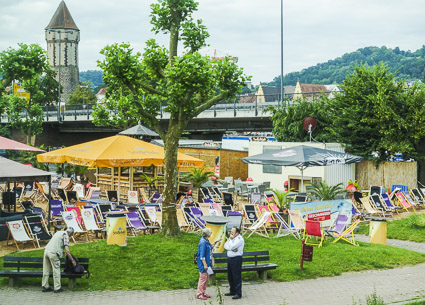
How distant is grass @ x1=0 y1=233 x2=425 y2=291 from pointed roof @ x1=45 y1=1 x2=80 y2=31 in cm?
14440

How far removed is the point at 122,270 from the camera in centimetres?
1174

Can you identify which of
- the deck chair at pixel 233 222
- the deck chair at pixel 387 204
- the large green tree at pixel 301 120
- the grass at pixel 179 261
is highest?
the large green tree at pixel 301 120

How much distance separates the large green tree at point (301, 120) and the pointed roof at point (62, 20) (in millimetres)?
127096

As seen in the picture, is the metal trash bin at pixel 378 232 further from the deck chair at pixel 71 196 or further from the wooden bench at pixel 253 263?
the deck chair at pixel 71 196

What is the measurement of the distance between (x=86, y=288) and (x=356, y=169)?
829 inches

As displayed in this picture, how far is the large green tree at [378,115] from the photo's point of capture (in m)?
27.3

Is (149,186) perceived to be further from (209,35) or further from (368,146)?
(368,146)

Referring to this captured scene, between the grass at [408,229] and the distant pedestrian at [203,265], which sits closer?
the distant pedestrian at [203,265]

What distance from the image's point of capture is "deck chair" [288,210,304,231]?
15.8 meters

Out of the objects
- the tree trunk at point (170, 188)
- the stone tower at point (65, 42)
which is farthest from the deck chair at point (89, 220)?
the stone tower at point (65, 42)

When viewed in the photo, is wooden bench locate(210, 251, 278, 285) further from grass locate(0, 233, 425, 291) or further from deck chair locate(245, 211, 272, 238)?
deck chair locate(245, 211, 272, 238)

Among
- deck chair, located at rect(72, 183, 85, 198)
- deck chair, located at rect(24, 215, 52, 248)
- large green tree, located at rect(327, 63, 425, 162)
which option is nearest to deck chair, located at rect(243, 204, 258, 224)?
deck chair, located at rect(24, 215, 52, 248)

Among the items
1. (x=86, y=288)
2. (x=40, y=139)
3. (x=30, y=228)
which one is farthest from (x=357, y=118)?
(x=40, y=139)

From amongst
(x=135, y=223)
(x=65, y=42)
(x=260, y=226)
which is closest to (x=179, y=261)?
(x=135, y=223)
